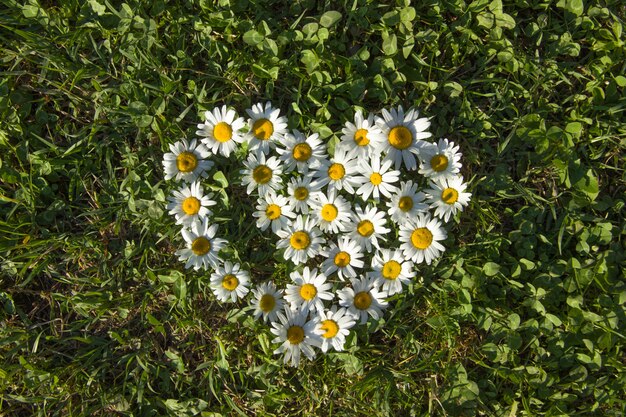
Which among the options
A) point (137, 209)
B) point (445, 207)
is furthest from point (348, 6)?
point (137, 209)

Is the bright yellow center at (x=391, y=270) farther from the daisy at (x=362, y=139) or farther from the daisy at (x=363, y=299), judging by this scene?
the daisy at (x=362, y=139)

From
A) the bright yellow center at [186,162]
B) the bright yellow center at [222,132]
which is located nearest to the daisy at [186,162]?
the bright yellow center at [186,162]

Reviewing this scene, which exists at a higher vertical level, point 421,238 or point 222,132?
point 222,132

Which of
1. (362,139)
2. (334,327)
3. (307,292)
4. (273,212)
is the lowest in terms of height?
(334,327)

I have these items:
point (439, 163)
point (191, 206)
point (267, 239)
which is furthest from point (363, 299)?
point (191, 206)

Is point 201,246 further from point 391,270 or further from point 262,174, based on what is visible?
point 391,270

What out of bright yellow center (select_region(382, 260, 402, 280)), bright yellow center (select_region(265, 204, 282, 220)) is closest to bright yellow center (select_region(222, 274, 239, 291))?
bright yellow center (select_region(265, 204, 282, 220))
